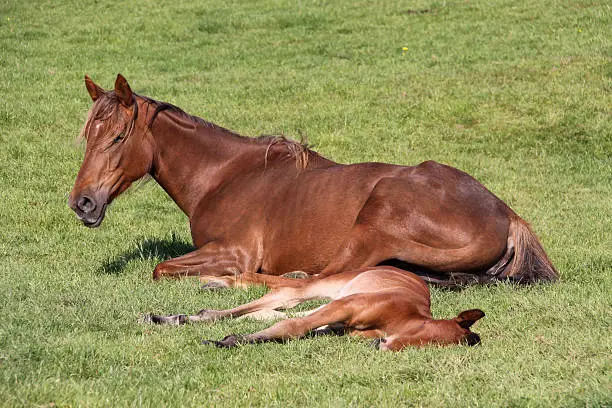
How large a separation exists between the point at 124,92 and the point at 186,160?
3.13ft

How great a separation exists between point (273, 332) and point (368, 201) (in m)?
2.23

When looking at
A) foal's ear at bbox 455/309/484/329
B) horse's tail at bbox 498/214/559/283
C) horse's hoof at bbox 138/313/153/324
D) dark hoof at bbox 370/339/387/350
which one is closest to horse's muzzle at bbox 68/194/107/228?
horse's hoof at bbox 138/313/153/324

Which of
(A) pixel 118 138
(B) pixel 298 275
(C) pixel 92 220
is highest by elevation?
(A) pixel 118 138

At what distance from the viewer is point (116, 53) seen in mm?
19656

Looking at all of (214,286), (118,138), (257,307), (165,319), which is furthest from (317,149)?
(165,319)

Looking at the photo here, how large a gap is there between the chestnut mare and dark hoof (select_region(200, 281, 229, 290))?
0.10 m

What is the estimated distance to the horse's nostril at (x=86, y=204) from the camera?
7938mm

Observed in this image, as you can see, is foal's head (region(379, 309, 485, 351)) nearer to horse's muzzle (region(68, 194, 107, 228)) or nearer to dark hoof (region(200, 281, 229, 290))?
dark hoof (region(200, 281, 229, 290))

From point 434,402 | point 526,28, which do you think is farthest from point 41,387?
point 526,28

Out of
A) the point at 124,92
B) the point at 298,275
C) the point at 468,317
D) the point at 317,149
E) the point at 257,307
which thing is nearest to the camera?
the point at 468,317

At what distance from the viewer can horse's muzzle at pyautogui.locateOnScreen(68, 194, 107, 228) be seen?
793 centimetres

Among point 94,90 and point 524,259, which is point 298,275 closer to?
point 524,259

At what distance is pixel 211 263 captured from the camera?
795 centimetres

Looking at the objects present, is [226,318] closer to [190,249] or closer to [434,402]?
[434,402]
